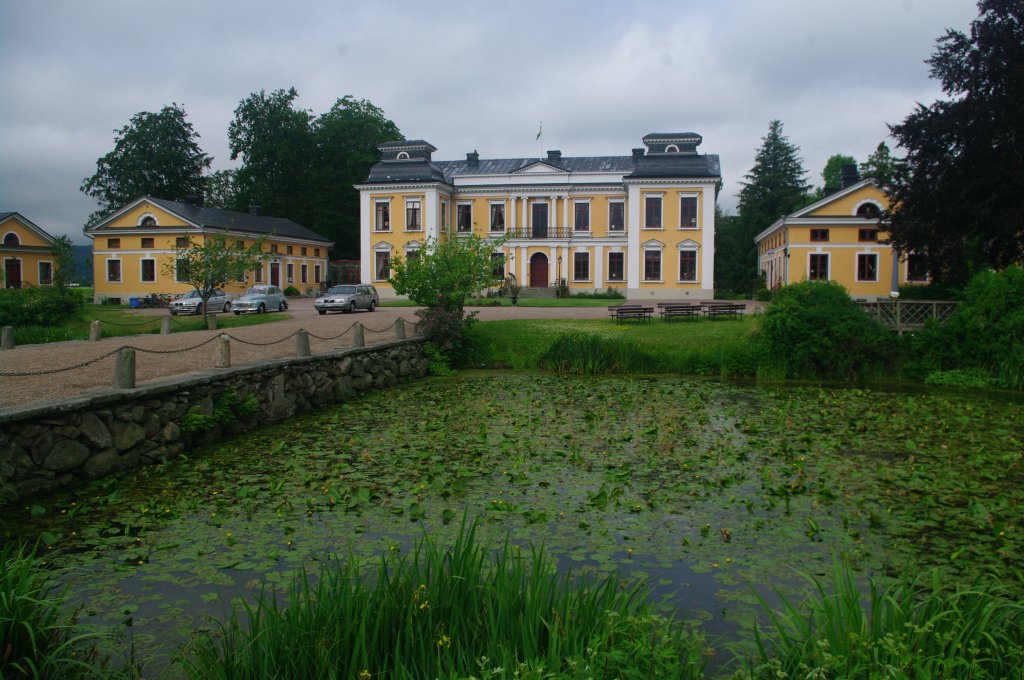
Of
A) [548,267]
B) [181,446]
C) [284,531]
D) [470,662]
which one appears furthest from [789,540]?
[548,267]

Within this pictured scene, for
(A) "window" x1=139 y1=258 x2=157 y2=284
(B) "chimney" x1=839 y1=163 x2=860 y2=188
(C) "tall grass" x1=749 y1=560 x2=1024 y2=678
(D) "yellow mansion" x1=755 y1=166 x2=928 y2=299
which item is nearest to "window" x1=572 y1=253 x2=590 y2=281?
(D) "yellow mansion" x1=755 y1=166 x2=928 y2=299

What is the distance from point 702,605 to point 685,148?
46.3m

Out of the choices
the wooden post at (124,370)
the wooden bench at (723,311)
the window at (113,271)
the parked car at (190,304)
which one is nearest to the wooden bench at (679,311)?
the wooden bench at (723,311)

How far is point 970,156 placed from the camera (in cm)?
2020

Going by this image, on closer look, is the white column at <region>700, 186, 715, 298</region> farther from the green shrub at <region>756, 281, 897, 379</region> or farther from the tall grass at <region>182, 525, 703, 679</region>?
the tall grass at <region>182, 525, 703, 679</region>

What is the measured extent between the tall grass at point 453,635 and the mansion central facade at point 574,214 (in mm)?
42956

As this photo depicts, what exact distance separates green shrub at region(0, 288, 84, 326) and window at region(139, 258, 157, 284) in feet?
75.9

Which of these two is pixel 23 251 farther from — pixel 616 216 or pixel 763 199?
pixel 763 199

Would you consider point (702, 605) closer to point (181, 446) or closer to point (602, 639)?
point (602, 639)

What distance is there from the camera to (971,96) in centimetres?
2028

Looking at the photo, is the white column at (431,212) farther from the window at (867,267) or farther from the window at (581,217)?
the window at (867,267)

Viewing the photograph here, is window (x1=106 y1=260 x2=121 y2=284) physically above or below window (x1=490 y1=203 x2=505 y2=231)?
below

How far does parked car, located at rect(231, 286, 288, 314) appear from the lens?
3316 centimetres

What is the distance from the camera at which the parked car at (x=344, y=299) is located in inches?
1304
